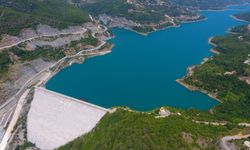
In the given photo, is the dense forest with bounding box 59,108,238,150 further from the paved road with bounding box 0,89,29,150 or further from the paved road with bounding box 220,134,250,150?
the paved road with bounding box 0,89,29,150

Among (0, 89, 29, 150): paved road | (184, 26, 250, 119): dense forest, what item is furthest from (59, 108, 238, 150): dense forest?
(184, 26, 250, 119): dense forest

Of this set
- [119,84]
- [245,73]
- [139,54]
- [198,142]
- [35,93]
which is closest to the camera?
[198,142]

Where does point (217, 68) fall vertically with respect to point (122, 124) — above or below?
below

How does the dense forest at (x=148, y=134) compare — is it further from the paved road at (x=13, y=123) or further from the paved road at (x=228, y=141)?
the paved road at (x=13, y=123)

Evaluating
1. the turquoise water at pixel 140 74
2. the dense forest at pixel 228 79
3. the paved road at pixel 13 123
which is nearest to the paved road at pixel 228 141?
the dense forest at pixel 228 79

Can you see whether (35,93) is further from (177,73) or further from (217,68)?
(217,68)

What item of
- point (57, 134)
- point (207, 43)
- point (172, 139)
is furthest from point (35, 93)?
point (207, 43)
